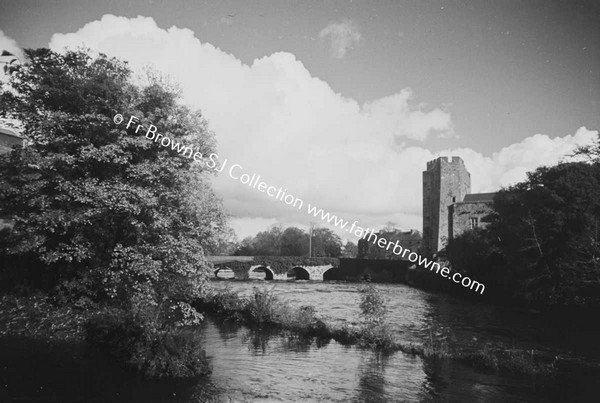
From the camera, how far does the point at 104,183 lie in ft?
48.1

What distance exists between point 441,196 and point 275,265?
1154 inches

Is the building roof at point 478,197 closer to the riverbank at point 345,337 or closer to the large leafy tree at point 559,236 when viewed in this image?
the large leafy tree at point 559,236

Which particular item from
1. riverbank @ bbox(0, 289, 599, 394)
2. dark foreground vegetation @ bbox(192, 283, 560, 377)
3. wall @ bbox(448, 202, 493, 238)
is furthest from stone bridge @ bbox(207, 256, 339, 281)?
riverbank @ bbox(0, 289, 599, 394)

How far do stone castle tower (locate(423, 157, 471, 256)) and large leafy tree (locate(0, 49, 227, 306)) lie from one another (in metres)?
53.4

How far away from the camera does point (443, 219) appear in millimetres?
62781

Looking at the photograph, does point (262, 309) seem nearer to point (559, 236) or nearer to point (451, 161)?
point (559, 236)

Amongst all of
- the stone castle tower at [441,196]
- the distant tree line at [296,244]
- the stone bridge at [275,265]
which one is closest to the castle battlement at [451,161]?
the stone castle tower at [441,196]

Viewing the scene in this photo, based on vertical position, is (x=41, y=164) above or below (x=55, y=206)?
above

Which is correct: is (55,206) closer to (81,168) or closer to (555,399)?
(81,168)

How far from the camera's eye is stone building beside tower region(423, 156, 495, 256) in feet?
192

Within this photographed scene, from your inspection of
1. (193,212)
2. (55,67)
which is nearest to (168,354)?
(193,212)

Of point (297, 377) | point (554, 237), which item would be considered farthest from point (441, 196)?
point (297, 377)

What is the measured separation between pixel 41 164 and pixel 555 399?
18.5 m

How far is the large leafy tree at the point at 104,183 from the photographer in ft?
47.3
